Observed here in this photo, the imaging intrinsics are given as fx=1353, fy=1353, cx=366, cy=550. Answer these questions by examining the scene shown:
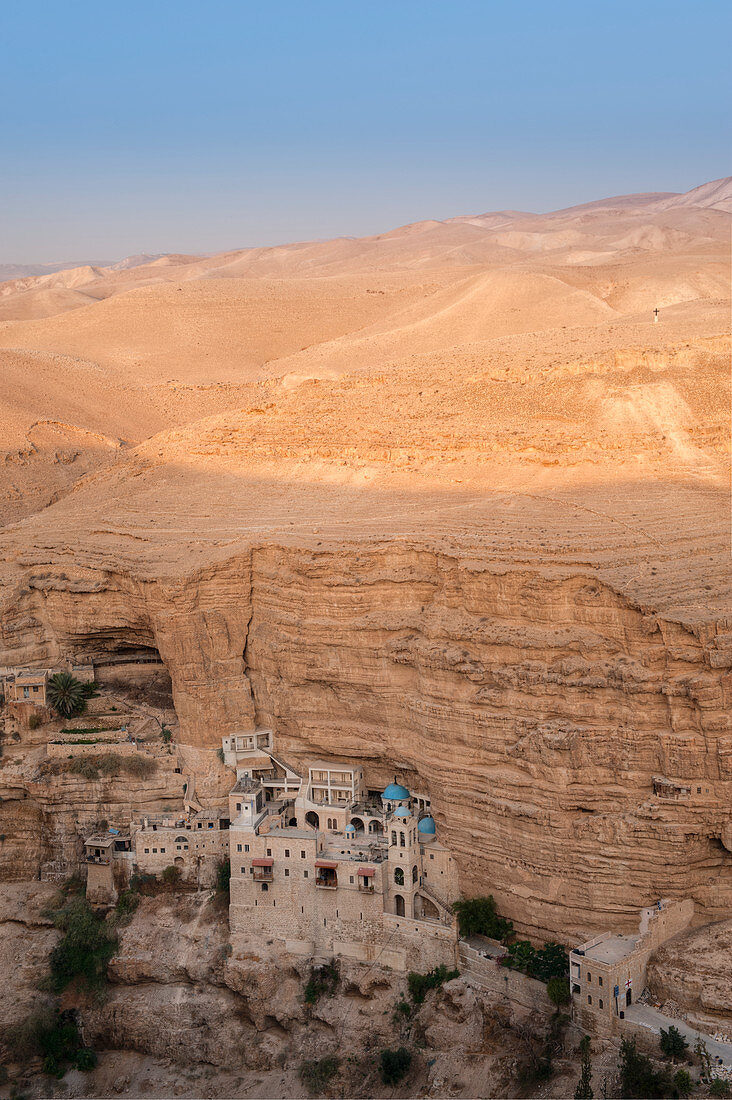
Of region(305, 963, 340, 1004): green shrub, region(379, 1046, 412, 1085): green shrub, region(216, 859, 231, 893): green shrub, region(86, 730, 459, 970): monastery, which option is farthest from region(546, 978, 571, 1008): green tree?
region(216, 859, 231, 893): green shrub

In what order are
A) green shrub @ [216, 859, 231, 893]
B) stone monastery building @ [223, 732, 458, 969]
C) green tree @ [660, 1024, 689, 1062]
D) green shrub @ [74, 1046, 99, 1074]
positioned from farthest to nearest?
green shrub @ [216, 859, 231, 893], green shrub @ [74, 1046, 99, 1074], stone monastery building @ [223, 732, 458, 969], green tree @ [660, 1024, 689, 1062]

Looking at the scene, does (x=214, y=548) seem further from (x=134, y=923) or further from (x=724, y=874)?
(x=724, y=874)

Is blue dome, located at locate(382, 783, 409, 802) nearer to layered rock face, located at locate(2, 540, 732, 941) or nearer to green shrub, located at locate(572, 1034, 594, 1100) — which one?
layered rock face, located at locate(2, 540, 732, 941)

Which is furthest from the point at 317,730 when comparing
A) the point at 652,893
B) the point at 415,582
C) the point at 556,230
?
the point at 556,230

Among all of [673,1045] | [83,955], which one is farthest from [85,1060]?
[673,1045]

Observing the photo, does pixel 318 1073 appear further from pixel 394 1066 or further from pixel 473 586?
pixel 473 586

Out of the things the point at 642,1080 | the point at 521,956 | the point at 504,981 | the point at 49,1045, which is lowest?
the point at 49,1045
